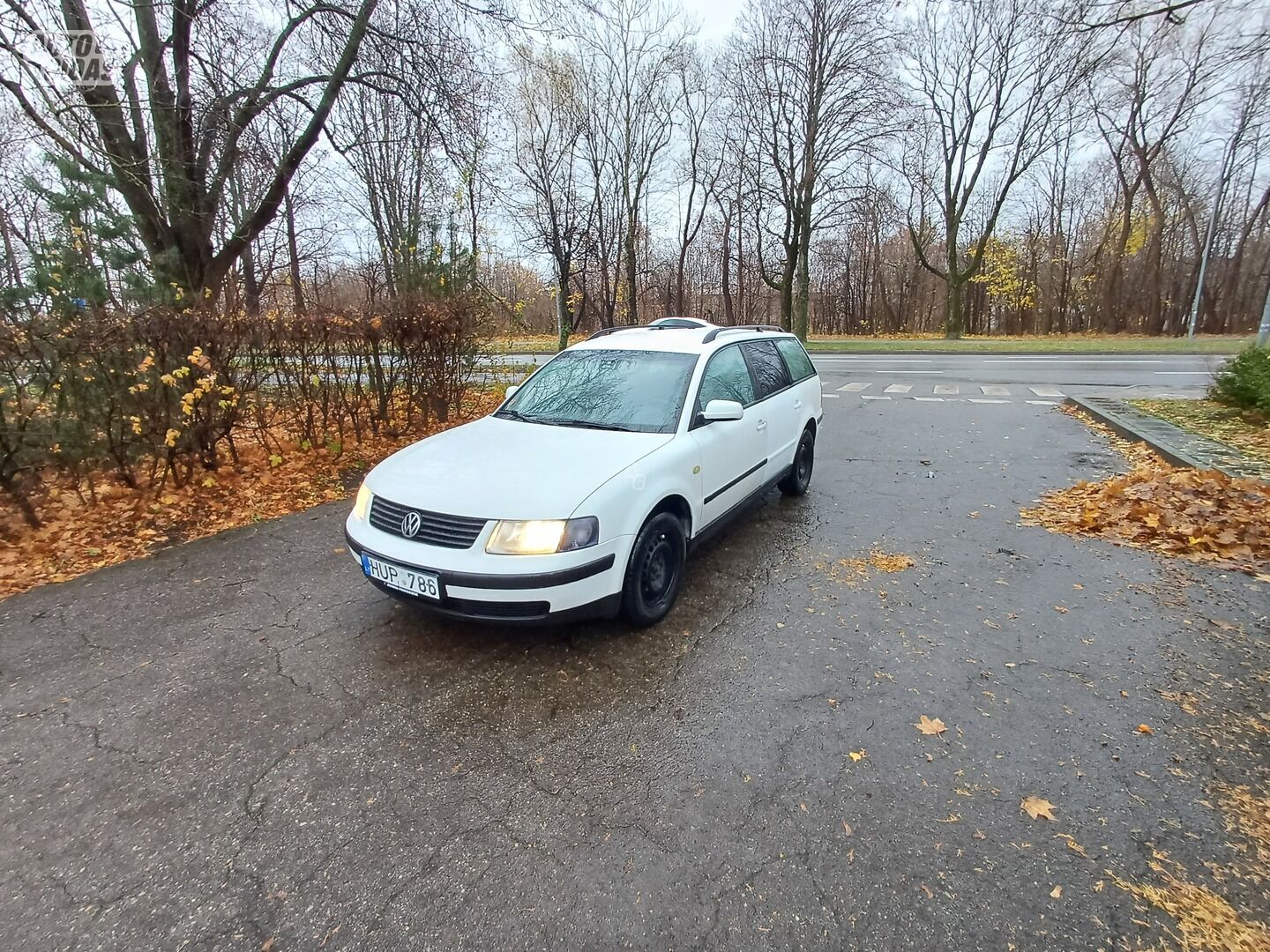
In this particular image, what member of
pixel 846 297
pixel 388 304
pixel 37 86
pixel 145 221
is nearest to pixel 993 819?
pixel 388 304

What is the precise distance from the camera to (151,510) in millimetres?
5406

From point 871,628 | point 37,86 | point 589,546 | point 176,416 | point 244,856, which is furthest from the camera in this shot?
point 37,86

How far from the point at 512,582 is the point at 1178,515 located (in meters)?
5.39

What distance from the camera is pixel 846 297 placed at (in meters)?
43.5

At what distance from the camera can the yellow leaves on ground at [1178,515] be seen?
438 cm

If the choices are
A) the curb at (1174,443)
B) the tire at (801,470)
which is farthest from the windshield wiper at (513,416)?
the curb at (1174,443)

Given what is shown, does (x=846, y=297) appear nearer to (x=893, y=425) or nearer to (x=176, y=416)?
(x=893, y=425)

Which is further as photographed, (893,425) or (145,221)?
(893,425)

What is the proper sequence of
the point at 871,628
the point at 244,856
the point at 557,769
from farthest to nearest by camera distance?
the point at 871,628 → the point at 557,769 → the point at 244,856

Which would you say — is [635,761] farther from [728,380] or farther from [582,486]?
[728,380]

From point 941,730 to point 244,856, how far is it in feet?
9.33

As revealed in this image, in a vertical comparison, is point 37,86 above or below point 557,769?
above

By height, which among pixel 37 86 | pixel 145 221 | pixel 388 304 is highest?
pixel 37 86

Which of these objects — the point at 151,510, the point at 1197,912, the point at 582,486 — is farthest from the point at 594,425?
the point at 151,510
